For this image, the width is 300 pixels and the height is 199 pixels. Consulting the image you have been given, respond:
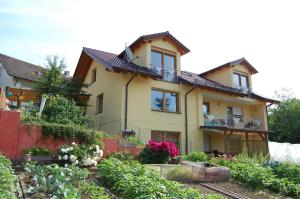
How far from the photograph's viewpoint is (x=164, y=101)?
1938 centimetres

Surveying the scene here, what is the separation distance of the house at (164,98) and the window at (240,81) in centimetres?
12

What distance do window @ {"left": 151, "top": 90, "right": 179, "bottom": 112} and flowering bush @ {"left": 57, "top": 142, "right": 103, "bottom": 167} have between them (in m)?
8.71

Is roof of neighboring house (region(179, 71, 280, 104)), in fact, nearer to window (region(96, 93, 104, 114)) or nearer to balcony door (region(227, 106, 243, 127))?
balcony door (region(227, 106, 243, 127))

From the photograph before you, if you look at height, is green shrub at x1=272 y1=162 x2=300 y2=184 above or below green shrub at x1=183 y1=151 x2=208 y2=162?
below

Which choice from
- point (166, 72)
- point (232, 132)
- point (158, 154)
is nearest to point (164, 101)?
point (166, 72)

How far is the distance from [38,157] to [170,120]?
33.3 ft

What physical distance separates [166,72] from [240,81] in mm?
8030

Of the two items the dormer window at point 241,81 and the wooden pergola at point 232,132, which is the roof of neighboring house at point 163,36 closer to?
the wooden pergola at point 232,132

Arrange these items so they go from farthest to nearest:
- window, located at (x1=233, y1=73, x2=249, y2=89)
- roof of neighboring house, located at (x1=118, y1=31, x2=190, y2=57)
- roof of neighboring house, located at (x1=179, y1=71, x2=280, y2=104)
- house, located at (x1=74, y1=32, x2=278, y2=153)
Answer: window, located at (x1=233, y1=73, x2=249, y2=89), roof of neighboring house, located at (x1=179, y1=71, x2=280, y2=104), roof of neighboring house, located at (x1=118, y1=31, x2=190, y2=57), house, located at (x1=74, y1=32, x2=278, y2=153)

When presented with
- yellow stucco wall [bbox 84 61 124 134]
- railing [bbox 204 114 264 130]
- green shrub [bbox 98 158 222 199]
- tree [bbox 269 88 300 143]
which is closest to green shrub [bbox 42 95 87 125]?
yellow stucco wall [bbox 84 61 124 134]

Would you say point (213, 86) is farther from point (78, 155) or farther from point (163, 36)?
point (78, 155)

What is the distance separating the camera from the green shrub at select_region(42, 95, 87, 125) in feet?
45.4

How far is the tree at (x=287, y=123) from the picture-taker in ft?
102

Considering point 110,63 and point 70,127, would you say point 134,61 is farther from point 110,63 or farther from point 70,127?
point 70,127
